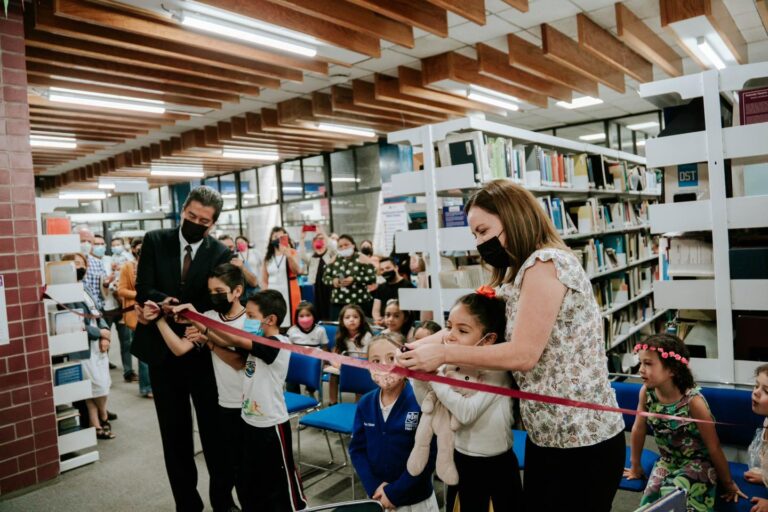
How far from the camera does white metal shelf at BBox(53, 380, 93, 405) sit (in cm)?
398

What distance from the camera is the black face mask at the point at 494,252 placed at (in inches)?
64.2

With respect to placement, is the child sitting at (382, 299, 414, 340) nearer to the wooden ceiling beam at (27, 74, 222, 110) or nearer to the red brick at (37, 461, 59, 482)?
the red brick at (37, 461, 59, 482)

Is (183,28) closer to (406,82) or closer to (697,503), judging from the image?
(406,82)

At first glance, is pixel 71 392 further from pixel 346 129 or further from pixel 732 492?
pixel 346 129

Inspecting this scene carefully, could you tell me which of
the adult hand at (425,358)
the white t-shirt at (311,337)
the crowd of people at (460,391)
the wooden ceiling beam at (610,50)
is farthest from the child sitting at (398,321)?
the adult hand at (425,358)

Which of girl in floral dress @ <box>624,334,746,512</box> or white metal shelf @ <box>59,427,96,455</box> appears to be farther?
white metal shelf @ <box>59,427,96,455</box>

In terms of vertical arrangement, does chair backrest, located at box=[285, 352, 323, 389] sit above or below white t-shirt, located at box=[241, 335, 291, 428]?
below

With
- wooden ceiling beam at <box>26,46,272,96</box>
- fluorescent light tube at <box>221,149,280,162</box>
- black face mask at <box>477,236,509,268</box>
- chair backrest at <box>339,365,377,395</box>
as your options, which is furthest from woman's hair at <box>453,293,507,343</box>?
fluorescent light tube at <box>221,149,280,162</box>

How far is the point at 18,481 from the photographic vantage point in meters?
3.65

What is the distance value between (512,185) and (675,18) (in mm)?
3816

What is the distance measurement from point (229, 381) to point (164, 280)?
629 mm

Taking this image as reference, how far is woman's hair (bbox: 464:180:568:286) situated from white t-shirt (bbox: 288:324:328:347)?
3.44m

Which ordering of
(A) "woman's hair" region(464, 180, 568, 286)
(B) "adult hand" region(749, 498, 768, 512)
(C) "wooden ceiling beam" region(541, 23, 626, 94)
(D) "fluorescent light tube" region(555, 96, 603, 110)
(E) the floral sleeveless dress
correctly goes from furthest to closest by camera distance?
1. (D) "fluorescent light tube" region(555, 96, 603, 110)
2. (C) "wooden ceiling beam" region(541, 23, 626, 94)
3. (E) the floral sleeveless dress
4. (B) "adult hand" region(749, 498, 768, 512)
5. (A) "woman's hair" region(464, 180, 568, 286)

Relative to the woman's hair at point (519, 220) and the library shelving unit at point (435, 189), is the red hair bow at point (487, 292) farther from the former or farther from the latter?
the library shelving unit at point (435, 189)
